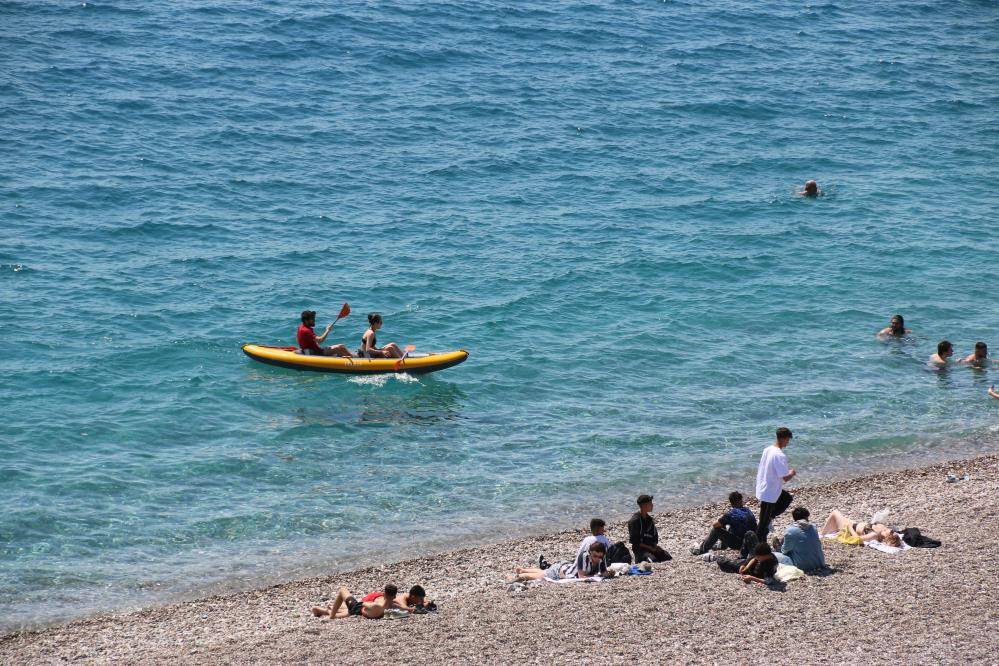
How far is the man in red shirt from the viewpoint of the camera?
71.1 feet

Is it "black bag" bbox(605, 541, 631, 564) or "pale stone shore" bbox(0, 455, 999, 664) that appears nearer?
"pale stone shore" bbox(0, 455, 999, 664)

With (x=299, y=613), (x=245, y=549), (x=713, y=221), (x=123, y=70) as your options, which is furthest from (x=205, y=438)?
(x=123, y=70)

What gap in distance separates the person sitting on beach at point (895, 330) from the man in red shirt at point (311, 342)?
1119cm

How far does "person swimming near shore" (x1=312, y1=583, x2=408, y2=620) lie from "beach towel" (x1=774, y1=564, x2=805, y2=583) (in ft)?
14.9

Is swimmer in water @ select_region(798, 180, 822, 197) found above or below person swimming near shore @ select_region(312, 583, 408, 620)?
above

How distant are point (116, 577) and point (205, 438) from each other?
4505 mm

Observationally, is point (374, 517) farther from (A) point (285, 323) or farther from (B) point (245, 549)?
(A) point (285, 323)

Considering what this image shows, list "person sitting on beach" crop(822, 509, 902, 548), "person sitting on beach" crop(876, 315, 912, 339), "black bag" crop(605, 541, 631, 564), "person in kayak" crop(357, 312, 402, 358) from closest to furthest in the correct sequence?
"black bag" crop(605, 541, 631, 564) < "person sitting on beach" crop(822, 509, 902, 548) < "person in kayak" crop(357, 312, 402, 358) < "person sitting on beach" crop(876, 315, 912, 339)

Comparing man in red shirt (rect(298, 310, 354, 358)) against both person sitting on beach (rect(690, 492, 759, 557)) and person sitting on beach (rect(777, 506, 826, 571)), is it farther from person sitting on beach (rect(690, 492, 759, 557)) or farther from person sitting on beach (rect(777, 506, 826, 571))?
person sitting on beach (rect(777, 506, 826, 571))

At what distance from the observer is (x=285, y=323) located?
24094mm

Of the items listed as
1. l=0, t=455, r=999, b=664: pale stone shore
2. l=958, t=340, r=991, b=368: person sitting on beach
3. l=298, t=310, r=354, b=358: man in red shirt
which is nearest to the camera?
l=0, t=455, r=999, b=664: pale stone shore

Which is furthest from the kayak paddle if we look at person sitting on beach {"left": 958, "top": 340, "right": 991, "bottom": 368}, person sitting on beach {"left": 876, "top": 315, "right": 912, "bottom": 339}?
person sitting on beach {"left": 958, "top": 340, "right": 991, "bottom": 368}

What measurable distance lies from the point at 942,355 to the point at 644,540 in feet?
34.2

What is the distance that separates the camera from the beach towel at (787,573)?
1374 centimetres
